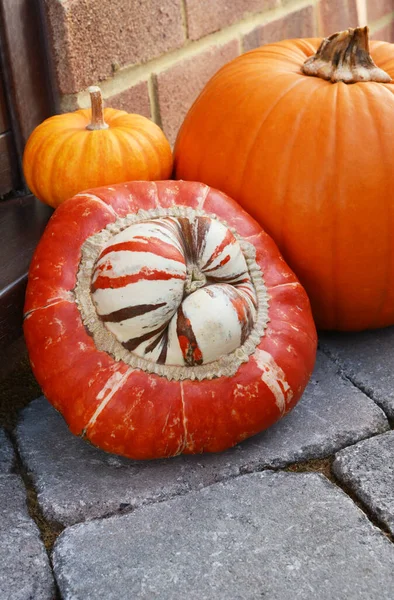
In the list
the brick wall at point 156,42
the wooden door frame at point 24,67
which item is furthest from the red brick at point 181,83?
the wooden door frame at point 24,67

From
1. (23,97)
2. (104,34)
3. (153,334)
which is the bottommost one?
(153,334)

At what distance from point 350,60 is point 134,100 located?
27.8 inches

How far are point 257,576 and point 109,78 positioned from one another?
1396 millimetres

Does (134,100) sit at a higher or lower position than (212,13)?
lower

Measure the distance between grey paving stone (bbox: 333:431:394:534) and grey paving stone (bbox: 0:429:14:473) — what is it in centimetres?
63

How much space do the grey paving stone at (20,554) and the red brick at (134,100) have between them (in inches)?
45.1

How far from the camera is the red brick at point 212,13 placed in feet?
7.54

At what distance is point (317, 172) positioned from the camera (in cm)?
161

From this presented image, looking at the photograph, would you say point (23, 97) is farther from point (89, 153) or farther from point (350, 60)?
point (350, 60)

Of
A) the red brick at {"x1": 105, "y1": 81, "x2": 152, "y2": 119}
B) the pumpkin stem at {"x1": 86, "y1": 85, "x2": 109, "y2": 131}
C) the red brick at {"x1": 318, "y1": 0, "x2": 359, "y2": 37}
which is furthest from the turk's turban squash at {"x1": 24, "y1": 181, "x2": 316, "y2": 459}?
the red brick at {"x1": 318, "y1": 0, "x2": 359, "y2": 37}

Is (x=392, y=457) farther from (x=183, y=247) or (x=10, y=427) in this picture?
(x=10, y=427)

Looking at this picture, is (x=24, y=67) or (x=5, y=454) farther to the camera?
(x=24, y=67)

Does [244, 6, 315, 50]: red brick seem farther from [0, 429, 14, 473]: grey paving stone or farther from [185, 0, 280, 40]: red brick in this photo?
[0, 429, 14, 473]: grey paving stone

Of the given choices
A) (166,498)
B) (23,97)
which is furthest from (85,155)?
(166,498)
